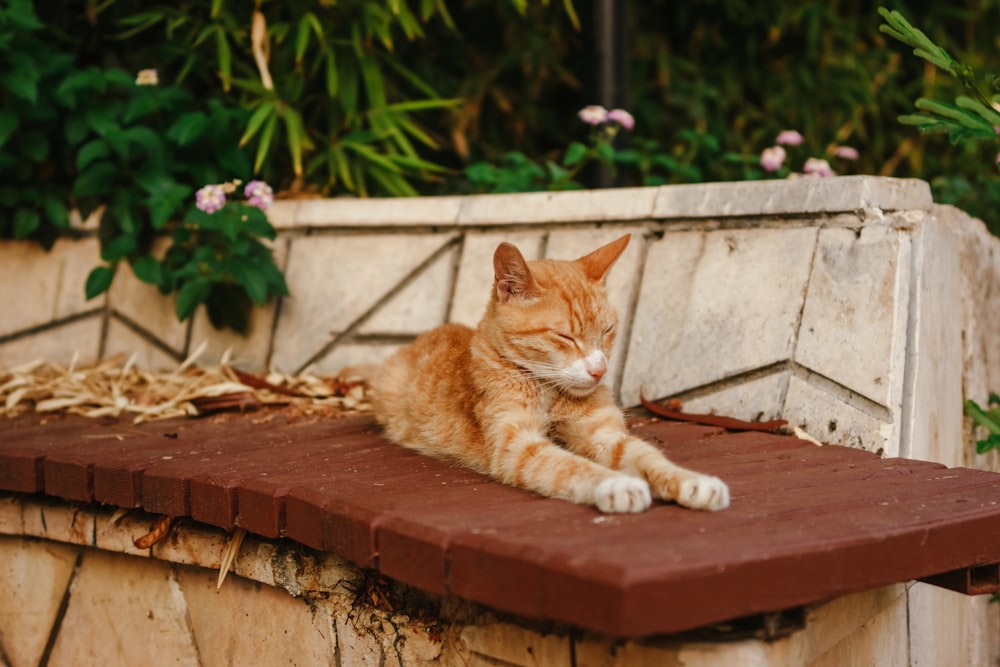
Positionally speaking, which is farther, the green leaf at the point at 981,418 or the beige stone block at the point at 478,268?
the beige stone block at the point at 478,268

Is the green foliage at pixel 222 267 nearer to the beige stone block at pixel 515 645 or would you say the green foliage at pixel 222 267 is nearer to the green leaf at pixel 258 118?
the green leaf at pixel 258 118

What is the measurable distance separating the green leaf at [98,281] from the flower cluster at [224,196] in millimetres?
541

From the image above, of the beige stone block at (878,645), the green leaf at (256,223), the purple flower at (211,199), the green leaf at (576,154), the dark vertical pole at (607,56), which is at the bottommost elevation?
the beige stone block at (878,645)

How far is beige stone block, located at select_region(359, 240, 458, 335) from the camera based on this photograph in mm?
3961

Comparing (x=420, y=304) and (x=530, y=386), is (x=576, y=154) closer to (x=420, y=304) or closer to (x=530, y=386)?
(x=420, y=304)

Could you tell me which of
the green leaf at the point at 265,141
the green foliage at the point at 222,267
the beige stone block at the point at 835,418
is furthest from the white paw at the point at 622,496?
the green leaf at the point at 265,141

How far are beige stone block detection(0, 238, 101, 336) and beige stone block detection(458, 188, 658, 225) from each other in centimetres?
166

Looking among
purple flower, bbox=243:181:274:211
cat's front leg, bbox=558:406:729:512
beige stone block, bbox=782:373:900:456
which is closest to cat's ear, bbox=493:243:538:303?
cat's front leg, bbox=558:406:729:512

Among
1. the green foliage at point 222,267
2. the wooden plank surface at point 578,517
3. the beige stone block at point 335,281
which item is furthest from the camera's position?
the beige stone block at point 335,281

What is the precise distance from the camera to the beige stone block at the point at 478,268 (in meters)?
3.85

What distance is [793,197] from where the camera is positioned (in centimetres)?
333

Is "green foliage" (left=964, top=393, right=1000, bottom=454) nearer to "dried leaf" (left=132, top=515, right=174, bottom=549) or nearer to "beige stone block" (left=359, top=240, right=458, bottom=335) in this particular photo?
"beige stone block" (left=359, top=240, right=458, bottom=335)

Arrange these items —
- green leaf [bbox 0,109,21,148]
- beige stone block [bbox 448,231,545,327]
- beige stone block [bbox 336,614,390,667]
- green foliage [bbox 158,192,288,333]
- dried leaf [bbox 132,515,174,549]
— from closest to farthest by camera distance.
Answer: beige stone block [bbox 336,614,390,667] → dried leaf [bbox 132,515,174,549] → beige stone block [bbox 448,231,545,327] → green foliage [bbox 158,192,288,333] → green leaf [bbox 0,109,21,148]

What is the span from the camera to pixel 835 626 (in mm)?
2273
